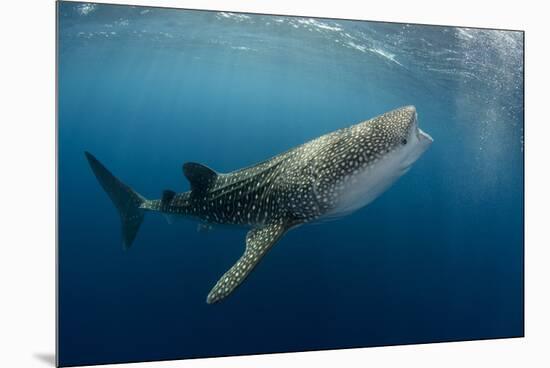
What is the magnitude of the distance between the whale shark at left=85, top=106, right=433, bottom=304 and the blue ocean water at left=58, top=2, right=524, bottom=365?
0.51 meters

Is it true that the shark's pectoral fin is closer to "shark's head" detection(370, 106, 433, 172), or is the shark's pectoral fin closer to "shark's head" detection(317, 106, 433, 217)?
"shark's head" detection(317, 106, 433, 217)

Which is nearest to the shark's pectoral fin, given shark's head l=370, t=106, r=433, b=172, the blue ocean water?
the blue ocean water

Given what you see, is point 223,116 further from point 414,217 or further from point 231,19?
point 414,217

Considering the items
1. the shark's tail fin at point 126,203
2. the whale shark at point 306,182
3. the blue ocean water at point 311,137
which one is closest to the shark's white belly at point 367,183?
the whale shark at point 306,182

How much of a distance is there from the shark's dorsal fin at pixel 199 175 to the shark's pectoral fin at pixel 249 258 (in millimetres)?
954

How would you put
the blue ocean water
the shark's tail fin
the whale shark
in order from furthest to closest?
the shark's tail fin, the blue ocean water, the whale shark

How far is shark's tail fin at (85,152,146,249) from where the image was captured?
592 centimetres

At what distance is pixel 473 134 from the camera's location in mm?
6754

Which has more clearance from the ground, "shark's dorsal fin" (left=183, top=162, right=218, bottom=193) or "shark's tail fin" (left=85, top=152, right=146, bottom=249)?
"shark's dorsal fin" (left=183, top=162, right=218, bottom=193)

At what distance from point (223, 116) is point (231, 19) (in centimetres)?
332

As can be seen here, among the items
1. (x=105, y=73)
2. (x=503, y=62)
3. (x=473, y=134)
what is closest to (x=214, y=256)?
(x=105, y=73)

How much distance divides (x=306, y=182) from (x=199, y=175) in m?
1.45

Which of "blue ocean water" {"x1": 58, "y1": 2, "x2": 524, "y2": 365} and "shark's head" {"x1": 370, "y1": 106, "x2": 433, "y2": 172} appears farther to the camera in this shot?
"blue ocean water" {"x1": 58, "y1": 2, "x2": 524, "y2": 365}

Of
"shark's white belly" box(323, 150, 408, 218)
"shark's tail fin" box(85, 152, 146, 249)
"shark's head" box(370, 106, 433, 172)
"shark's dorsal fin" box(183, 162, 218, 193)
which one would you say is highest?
"shark's head" box(370, 106, 433, 172)
